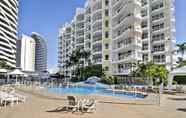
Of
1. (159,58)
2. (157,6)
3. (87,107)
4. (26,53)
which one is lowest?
(87,107)

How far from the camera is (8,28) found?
11281 cm

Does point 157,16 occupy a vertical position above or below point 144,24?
above

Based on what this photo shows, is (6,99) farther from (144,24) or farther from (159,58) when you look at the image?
(144,24)

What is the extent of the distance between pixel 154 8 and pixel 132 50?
38.4 ft

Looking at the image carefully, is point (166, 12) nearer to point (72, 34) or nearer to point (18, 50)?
point (72, 34)

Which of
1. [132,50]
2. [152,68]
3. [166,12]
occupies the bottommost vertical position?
[152,68]

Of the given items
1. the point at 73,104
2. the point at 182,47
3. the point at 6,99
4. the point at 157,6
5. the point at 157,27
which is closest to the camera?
Result: the point at 73,104

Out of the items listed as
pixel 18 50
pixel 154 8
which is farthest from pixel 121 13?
pixel 18 50

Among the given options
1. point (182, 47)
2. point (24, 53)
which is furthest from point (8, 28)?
point (24, 53)

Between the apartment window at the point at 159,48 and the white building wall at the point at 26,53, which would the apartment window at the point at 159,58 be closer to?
the apartment window at the point at 159,48

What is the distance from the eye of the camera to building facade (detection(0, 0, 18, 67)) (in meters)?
107

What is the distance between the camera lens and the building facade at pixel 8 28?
10652 centimetres

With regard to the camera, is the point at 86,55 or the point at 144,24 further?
the point at 86,55

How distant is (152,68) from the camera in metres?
45.5
